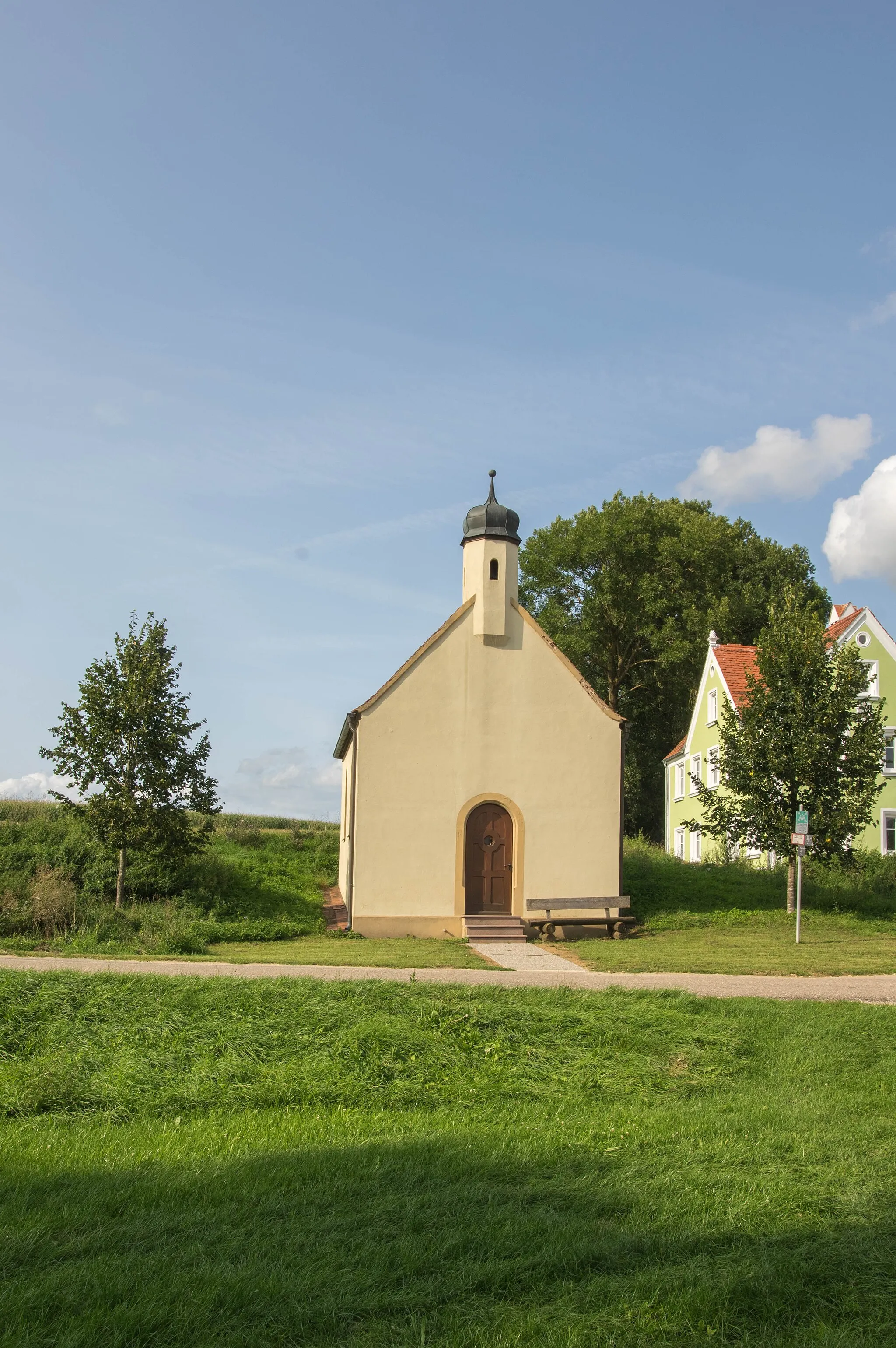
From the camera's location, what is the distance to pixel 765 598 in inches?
1945

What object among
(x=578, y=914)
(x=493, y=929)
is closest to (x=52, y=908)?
(x=493, y=929)

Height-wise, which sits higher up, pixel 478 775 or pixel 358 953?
pixel 478 775

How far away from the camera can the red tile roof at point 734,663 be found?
38.6 meters

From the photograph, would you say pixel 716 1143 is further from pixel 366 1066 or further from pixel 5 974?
pixel 5 974

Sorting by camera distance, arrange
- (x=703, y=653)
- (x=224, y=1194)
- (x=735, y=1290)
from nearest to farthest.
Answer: (x=735, y=1290), (x=224, y=1194), (x=703, y=653)

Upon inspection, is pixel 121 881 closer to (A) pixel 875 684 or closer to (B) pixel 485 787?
(B) pixel 485 787

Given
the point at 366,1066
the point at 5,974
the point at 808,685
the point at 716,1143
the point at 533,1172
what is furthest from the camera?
the point at 808,685

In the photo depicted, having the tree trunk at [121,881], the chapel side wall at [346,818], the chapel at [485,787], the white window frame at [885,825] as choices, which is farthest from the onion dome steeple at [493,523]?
the white window frame at [885,825]

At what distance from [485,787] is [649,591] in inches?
1045

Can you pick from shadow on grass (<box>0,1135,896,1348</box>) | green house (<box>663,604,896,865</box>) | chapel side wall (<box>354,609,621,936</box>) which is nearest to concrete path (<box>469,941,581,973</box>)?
chapel side wall (<box>354,609,621,936</box>)

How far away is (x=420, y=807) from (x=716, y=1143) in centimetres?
1605

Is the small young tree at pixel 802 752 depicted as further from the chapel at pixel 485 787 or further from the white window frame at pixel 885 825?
the white window frame at pixel 885 825

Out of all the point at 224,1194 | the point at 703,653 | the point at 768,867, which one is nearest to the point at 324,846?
the point at 768,867

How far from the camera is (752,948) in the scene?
20.8 m
